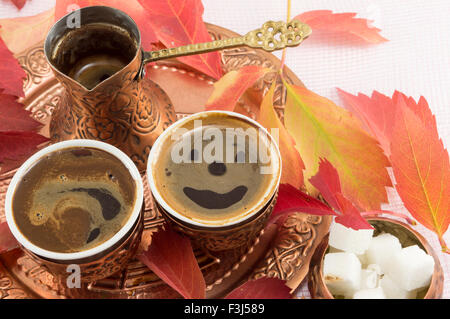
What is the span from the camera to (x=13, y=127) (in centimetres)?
86

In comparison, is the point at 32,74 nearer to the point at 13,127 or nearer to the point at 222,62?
the point at 13,127

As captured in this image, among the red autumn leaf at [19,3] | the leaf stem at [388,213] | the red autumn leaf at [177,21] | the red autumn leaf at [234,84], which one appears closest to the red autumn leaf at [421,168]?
the leaf stem at [388,213]

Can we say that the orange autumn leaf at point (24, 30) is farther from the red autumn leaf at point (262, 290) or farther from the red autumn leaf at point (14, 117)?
the red autumn leaf at point (262, 290)

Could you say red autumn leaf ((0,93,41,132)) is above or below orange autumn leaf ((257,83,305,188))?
above

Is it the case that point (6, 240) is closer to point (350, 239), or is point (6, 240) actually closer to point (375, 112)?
point (350, 239)

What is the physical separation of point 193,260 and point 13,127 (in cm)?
37

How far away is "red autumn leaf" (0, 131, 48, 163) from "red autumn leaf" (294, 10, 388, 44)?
52 centimetres

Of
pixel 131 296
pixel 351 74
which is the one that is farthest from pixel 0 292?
pixel 351 74

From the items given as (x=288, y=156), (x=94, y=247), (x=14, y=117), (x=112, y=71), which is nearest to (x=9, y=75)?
(x=14, y=117)

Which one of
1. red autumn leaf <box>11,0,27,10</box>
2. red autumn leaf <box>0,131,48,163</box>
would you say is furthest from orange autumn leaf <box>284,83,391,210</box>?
red autumn leaf <box>11,0,27,10</box>

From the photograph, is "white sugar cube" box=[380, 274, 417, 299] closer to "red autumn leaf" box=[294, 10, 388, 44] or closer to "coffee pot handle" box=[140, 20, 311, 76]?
"coffee pot handle" box=[140, 20, 311, 76]

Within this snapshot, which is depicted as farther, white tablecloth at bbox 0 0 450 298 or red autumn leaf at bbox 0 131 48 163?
white tablecloth at bbox 0 0 450 298

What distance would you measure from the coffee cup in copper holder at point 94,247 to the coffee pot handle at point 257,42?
157mm

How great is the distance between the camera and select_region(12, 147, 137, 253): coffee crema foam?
0.69 metres
